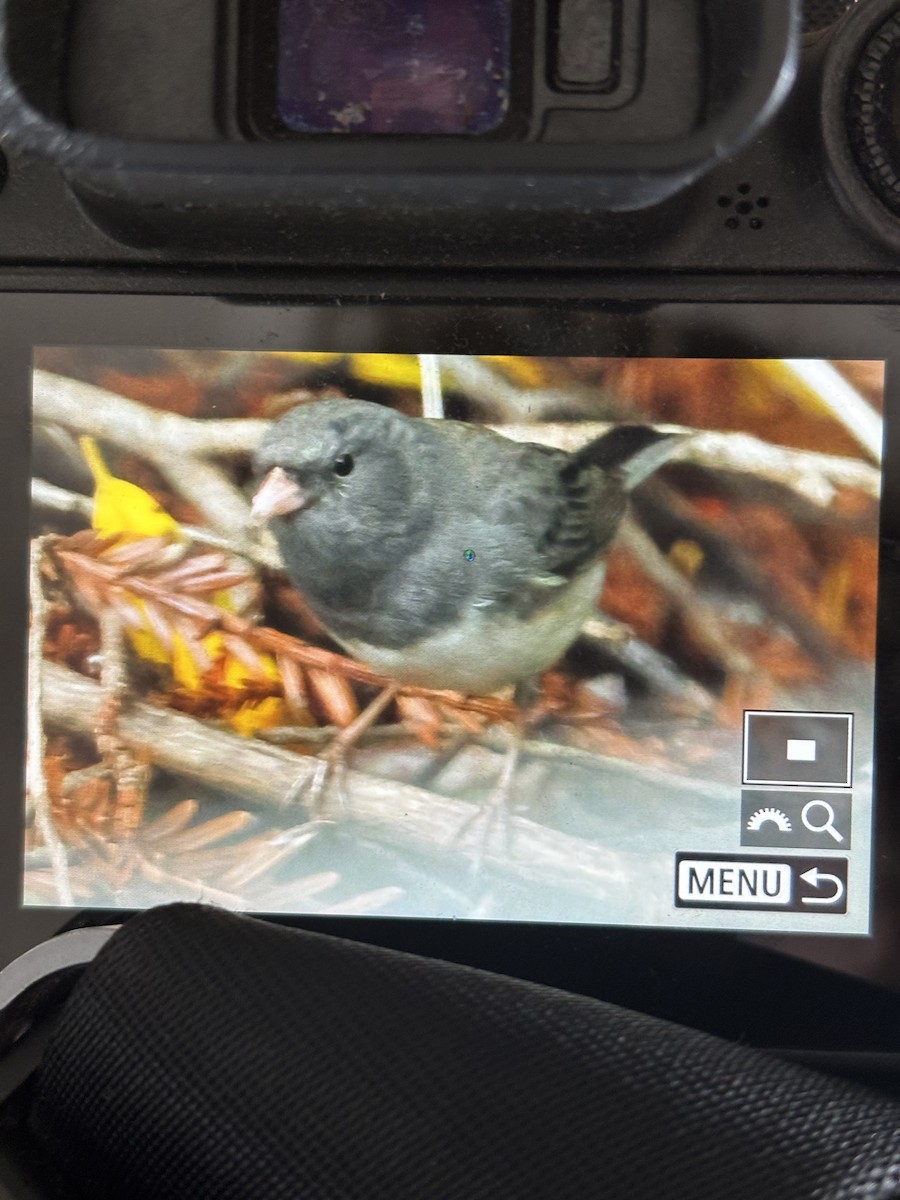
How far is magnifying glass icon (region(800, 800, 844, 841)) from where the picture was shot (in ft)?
1.80

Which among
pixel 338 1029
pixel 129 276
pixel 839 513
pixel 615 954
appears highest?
pixel 129 276

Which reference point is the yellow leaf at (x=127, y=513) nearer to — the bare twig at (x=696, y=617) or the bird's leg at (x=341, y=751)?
the bird's leg at (x=341, y=751)

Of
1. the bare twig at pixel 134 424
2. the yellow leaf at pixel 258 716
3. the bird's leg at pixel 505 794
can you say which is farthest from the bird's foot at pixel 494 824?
the bare twig at pixel 134 424

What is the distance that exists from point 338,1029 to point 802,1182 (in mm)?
103

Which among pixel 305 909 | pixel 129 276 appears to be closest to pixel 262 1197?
pixel 305 909

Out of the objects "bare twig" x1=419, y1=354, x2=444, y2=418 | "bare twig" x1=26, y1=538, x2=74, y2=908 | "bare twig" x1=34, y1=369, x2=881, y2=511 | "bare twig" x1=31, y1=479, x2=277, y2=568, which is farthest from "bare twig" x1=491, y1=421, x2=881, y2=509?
"bare twig" x1=26, y1=538, x2=74, y2=908

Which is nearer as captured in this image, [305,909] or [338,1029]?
[338,1029]

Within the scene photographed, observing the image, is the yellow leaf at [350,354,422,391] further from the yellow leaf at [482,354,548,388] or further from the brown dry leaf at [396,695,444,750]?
the brown dry leaf at [396,695,444,750]

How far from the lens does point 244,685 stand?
1.82 ft

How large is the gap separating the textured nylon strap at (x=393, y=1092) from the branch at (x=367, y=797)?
0.27 meters

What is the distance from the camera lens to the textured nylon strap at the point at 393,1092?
220 millimetres

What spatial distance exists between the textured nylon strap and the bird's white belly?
28 centimetres

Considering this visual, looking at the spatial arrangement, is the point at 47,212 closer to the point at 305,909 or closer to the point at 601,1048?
the point at 305,909

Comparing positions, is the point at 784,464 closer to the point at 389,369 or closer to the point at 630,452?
the point at 630,452
